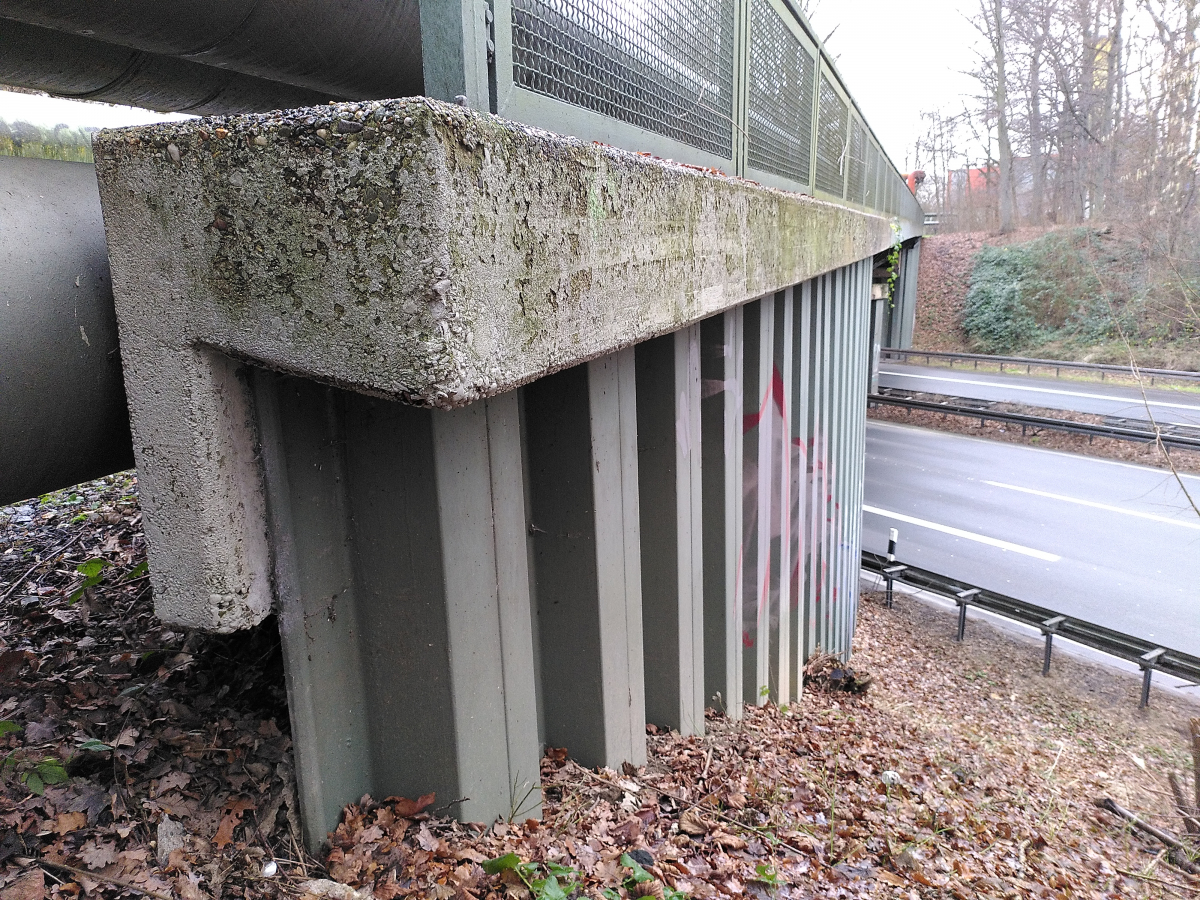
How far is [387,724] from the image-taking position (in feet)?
7.20

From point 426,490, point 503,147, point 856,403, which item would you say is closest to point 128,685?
point 426,490

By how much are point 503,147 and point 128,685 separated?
2.10 meters

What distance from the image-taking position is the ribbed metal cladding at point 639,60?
6.68ft

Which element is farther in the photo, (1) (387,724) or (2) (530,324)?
(1) (387,724)

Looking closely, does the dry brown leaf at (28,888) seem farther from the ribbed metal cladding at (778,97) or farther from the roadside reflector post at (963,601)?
the roadside reflector post at (963,601)

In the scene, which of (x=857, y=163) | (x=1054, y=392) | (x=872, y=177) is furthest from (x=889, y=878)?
(x=1054, y=392)

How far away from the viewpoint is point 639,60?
2.75 meters

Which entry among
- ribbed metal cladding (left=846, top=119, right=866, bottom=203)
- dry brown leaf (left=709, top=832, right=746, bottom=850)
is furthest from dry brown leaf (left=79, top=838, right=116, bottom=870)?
ribbed metal cladding (left=846, top=119, right=866, bottom=203)

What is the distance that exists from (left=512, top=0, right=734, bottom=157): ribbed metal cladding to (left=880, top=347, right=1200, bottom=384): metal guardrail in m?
22.4

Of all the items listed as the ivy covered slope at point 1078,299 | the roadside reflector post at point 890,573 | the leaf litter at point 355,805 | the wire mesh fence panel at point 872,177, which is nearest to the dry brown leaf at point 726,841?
the leaf litter at point 355,805

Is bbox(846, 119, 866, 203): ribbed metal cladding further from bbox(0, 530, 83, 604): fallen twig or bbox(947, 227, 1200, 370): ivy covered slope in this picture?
bbox(947, 227, 1200, 370): ivy covered slope

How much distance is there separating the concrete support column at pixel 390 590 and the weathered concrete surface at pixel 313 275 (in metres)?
0.16

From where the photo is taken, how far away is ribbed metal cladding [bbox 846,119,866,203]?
9383 millimetres

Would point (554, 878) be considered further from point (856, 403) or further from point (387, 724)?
point (856, 403)
